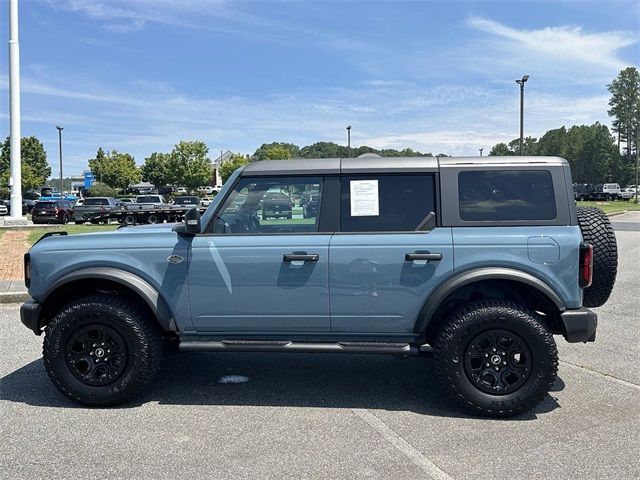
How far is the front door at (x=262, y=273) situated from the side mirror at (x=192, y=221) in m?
0.08

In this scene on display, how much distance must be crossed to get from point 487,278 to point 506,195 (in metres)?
0.65

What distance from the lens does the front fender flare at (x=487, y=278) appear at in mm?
4027

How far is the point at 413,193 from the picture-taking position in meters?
4.30

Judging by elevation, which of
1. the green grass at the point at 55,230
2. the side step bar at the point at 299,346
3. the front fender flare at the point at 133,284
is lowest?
the side step bar at the point at 299,346

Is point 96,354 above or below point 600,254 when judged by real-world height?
below

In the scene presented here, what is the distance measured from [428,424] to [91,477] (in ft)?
7.22

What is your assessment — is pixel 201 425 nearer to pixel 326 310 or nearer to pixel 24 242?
pixel 326 310

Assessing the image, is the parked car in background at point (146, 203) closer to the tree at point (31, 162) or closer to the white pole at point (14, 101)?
the white pole at point (14, 101)

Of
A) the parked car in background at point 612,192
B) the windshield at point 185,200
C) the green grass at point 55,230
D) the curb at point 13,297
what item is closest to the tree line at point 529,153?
the parked car in background at point 612,192

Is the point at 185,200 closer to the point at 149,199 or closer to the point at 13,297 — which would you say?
the point at 149,199

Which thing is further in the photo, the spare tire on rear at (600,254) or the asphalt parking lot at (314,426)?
the spare tire on rear at (600,254)

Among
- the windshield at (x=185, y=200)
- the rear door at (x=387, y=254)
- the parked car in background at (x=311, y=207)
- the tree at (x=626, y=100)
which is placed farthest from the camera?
the tree at (x=626, y=100)

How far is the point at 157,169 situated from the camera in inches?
3123

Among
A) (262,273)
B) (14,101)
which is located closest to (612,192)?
(14,101)
